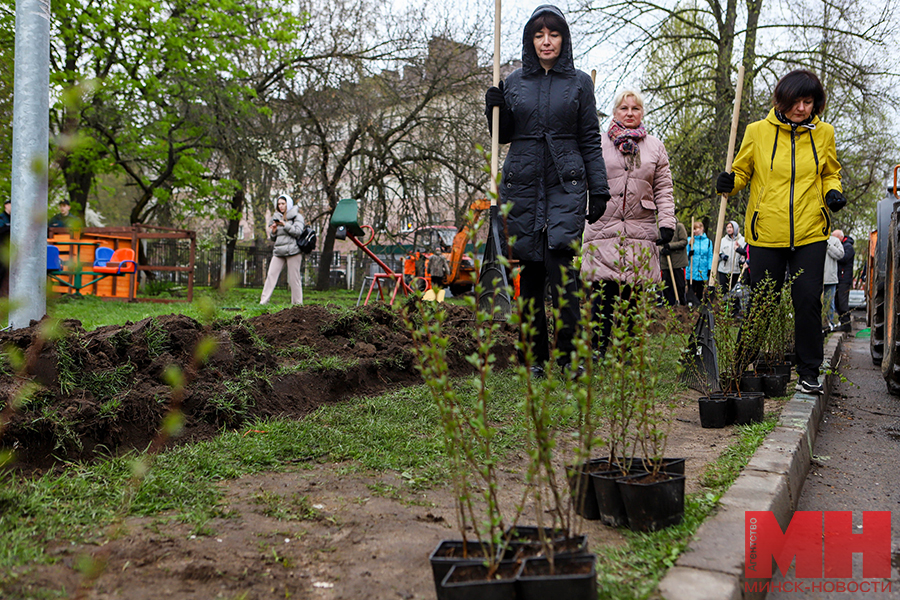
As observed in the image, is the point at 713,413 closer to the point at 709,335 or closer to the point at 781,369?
the point at 709,335

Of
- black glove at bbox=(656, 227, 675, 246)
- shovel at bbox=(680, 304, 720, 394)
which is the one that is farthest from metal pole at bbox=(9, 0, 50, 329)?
black glove at bbox=(656, 227, 675, 246)

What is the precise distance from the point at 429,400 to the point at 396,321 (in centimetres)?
163

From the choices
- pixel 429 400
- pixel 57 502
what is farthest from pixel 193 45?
pixel 57 502

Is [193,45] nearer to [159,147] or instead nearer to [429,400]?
[159,147]

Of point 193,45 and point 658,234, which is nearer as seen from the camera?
point 658,234

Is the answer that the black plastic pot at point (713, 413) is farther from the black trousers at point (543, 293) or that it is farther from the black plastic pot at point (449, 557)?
the black plastic pot at point (449, 557)

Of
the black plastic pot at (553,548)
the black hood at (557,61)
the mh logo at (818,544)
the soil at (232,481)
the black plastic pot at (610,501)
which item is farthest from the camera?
the black hood at (557,61)

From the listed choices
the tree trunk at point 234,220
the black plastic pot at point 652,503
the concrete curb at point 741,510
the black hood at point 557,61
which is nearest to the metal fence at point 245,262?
the tree trunk at point 234,220

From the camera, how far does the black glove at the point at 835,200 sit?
14.6ft

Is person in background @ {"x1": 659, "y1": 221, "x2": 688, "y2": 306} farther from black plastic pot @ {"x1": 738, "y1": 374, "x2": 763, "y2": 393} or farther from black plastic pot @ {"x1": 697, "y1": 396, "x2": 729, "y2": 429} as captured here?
black plastic pot @ {"x1": 697, "y1": 396, "x2": 729, "y2": 429}

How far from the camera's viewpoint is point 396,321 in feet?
18.6

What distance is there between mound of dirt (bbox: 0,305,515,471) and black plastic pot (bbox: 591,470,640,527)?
1295mm

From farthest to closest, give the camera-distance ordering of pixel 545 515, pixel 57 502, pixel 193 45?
pixel 193 45
pixel 545 515
pixel 57 502

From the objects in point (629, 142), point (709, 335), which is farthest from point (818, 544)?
point (629, 142)
